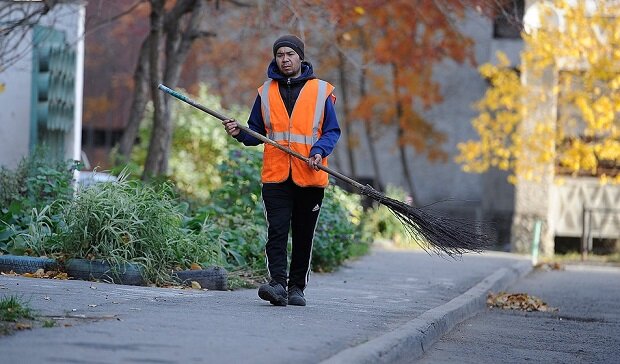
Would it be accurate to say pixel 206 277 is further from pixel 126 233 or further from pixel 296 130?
pixel 296 130

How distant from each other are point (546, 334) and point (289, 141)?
2.62 m

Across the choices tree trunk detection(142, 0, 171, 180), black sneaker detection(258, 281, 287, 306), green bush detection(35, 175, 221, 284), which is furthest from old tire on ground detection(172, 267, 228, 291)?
tree trunk detection(142, 0, 171, 180)

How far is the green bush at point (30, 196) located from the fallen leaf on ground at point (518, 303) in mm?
4165

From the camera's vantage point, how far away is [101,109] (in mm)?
34219

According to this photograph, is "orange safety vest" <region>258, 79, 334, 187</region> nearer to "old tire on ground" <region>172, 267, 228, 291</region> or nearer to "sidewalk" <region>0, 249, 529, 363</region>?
"sidewalk" <region>0, 249, 529, 363</region>

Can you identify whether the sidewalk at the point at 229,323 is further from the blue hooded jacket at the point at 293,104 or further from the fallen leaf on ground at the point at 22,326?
the blue hooded jacket at the point at 293,104

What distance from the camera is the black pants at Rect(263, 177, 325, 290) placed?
9.13 m

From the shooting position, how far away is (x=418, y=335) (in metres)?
8.12

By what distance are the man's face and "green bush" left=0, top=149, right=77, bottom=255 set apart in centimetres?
296

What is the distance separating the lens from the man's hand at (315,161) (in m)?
8.89

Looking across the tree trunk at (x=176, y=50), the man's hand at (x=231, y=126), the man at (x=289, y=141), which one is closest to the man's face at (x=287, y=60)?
the man at (x=289, y=141)

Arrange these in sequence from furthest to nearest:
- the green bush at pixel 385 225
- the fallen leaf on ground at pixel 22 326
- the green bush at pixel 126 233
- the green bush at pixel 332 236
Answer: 1. the green bush at pixel 385 225
2. the green bush at pixel 332 236
3. the green bush at pixel 126 233
4. the fallen leaf on ground at pixel 22 326

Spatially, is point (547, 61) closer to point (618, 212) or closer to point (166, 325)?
point (618, 212)

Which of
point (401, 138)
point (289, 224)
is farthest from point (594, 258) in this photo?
point (289, 224)
